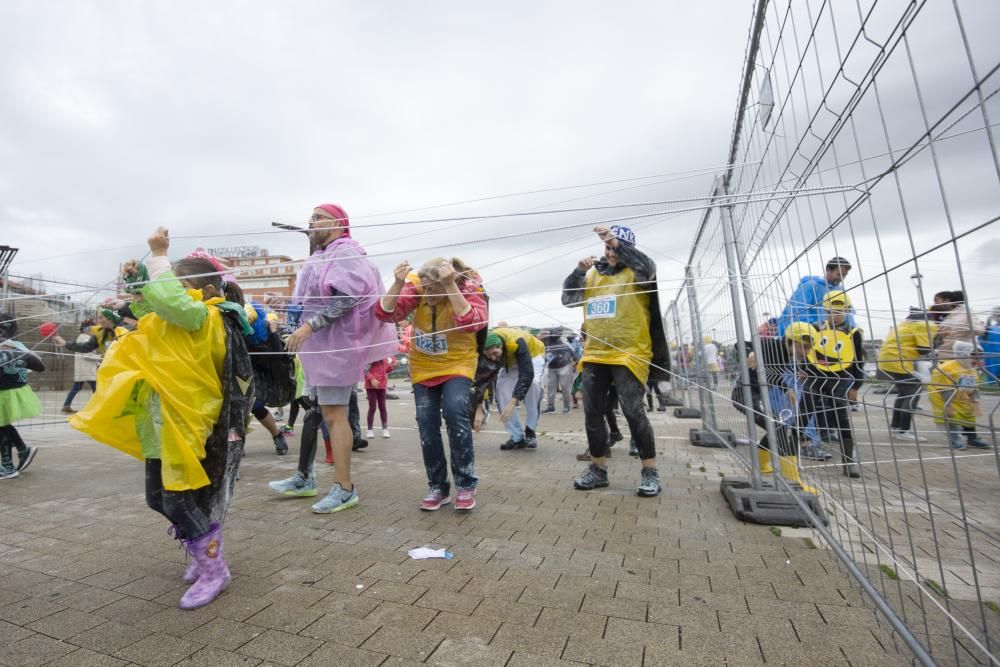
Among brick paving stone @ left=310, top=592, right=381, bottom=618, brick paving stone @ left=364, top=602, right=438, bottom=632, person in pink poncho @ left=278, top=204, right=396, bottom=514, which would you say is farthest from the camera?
person in pink poncho @ left=278, top=204, right=396, bottom=514

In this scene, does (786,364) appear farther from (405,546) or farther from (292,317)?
(292,317)

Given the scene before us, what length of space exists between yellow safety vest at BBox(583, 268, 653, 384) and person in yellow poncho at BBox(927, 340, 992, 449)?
90.2 inches

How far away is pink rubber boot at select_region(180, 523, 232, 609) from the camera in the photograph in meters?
2.11

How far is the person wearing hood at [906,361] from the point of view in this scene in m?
1.40

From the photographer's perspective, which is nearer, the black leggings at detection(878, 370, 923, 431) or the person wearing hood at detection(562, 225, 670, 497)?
the black leggings at detection(878, 370, 923, 431)

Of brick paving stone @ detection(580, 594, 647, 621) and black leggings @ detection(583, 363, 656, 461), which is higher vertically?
black leggings @ detection(583, 363, 656, 461)

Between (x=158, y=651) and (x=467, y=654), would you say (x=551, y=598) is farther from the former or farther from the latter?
(x=158, y=651)

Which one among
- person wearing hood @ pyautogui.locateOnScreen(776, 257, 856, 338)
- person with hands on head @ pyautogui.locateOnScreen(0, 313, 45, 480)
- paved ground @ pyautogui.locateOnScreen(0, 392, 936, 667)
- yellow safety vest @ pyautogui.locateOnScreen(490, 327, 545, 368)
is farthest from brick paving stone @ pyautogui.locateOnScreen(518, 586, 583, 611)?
person with hands on head @ pyautogui.locateOnScreen(0, 313, 45, 480)

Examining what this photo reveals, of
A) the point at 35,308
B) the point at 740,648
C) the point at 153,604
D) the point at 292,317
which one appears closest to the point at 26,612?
the point at 153,604

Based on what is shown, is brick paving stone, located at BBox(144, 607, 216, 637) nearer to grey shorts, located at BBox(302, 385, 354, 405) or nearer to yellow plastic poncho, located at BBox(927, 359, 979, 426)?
grey shorts, located at BBox(302, 385, 354, 405)

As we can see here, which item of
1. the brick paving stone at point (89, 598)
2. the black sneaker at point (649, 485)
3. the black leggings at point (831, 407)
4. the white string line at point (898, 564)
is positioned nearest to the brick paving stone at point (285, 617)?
the brick paving stone at point (89, 598)

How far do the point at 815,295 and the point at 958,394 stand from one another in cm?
99

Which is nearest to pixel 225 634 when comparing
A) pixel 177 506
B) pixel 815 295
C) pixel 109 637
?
pixel 109 637

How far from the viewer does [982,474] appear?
1295 mm
